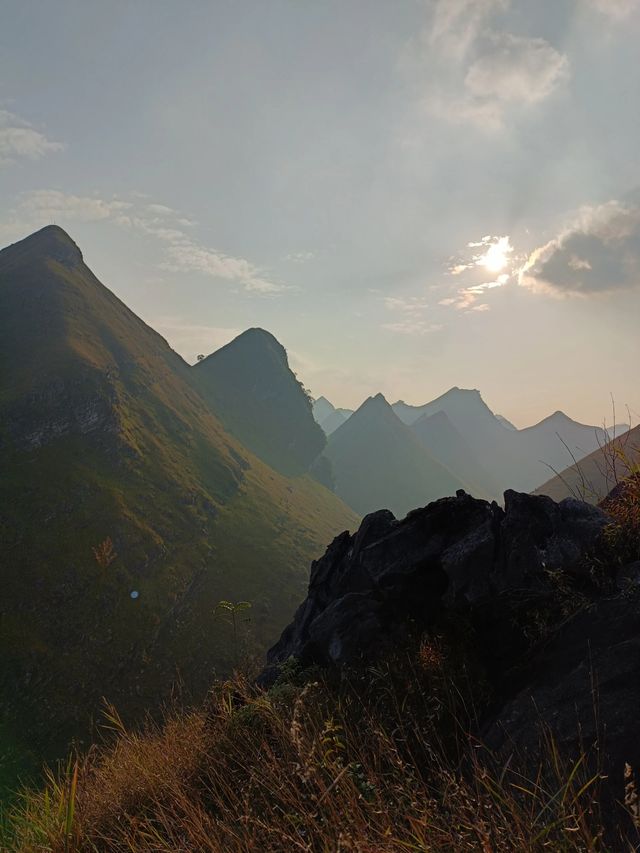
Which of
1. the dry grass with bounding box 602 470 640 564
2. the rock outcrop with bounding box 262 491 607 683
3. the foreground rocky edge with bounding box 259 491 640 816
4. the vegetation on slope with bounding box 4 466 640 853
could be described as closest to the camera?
the vegetation on slope with bounding box 4 466 640 853

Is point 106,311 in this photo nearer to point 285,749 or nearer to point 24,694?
point 24,694

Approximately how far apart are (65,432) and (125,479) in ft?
48.2

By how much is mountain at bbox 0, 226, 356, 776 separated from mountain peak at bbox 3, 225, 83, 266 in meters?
14.0

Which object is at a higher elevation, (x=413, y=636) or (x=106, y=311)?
(x=106, y=311)

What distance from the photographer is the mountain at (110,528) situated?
1779 inches

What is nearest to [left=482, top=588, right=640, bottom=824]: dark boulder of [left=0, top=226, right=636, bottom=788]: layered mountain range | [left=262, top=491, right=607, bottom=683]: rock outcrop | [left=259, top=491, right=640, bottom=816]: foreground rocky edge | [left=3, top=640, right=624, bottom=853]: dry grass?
[left=259, top=491, right=640, bottom=816]: foreground rocky edge

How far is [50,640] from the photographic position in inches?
1858

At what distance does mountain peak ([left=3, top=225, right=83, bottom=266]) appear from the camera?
149 metres

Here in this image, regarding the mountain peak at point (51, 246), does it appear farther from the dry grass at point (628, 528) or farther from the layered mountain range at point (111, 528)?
the dry grass at point (628, 528)

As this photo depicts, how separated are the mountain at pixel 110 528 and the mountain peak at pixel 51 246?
14.0 metres

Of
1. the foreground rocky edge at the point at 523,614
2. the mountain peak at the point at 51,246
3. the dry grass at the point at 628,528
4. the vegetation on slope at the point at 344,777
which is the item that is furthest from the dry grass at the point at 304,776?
the mountain peak at the point at 51,246

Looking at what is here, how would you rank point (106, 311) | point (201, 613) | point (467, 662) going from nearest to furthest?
point (467, 662) < point (201, 613) < point (106, 311)

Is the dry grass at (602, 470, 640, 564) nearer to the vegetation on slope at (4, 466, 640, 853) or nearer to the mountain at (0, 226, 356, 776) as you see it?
the vegetation on slope at (4, 466, 640, 853)

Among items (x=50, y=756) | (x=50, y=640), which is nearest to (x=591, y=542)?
(x=50, y=756)
